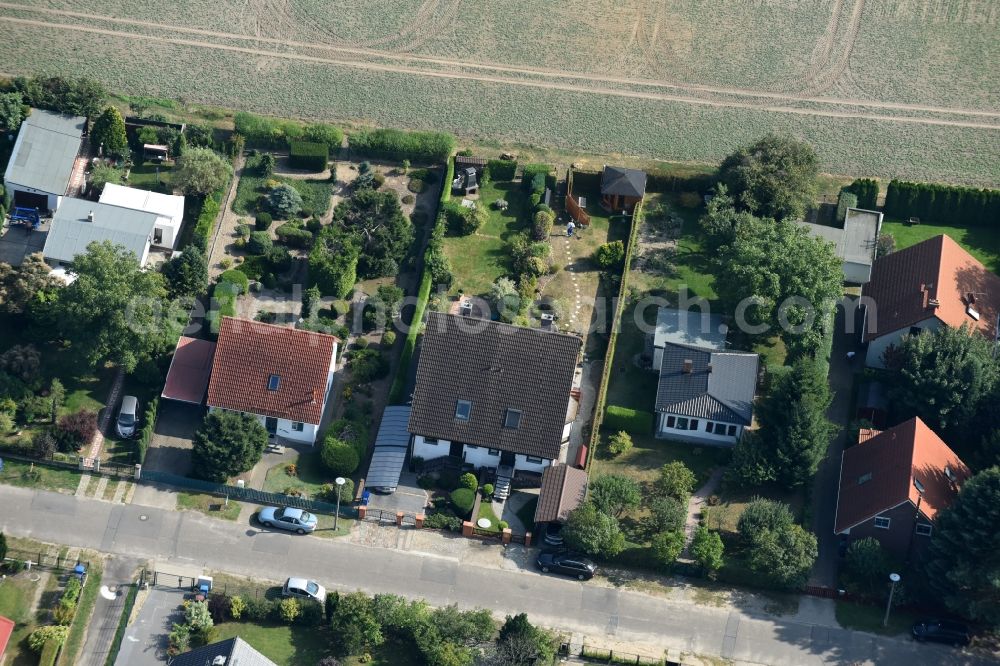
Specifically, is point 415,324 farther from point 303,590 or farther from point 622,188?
point 303,590

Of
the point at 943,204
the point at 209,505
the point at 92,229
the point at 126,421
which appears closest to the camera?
the point at 209,505

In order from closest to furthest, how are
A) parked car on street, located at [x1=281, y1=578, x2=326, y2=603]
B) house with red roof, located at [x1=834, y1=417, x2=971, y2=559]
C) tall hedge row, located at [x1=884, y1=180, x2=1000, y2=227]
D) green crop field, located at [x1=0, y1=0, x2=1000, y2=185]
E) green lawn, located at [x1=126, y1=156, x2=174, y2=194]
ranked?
1. parked car on street, located at [x1=281, y1=578, x2=326, y2=603]
2. house with red roof, located at [x1=834, y1=417, x2=971, y2=559]
3. green lawn, located at [x1=126, y1=156, x2=174, y2=194]
4. tall hedge row, located at [x1=884, y1=180, x2=1000, y2=227]
5. green crop field, located at [x1=0, y1=0, x2=1000, y2=185]

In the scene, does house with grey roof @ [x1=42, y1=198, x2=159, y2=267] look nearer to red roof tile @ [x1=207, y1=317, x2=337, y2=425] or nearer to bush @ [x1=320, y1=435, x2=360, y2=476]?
red roof tile @ [x1=207, y1=317, x2=337, y2=425]

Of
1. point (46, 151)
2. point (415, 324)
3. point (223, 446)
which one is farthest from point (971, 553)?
point (46, 151)

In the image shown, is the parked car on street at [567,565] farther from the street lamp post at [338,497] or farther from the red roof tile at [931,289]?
the red roof tile at [931,289]

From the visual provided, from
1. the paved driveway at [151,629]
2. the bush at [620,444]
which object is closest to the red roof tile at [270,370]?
the paved driveway at [151,629]

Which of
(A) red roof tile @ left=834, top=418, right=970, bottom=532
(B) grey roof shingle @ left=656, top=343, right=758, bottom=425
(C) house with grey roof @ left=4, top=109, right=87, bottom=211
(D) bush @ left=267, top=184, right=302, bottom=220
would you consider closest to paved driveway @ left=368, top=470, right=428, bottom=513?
(B) grey roof shingle @ left=656, top=343, right=758, bottom=425

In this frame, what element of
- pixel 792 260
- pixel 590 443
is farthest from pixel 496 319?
pixel 792 260
